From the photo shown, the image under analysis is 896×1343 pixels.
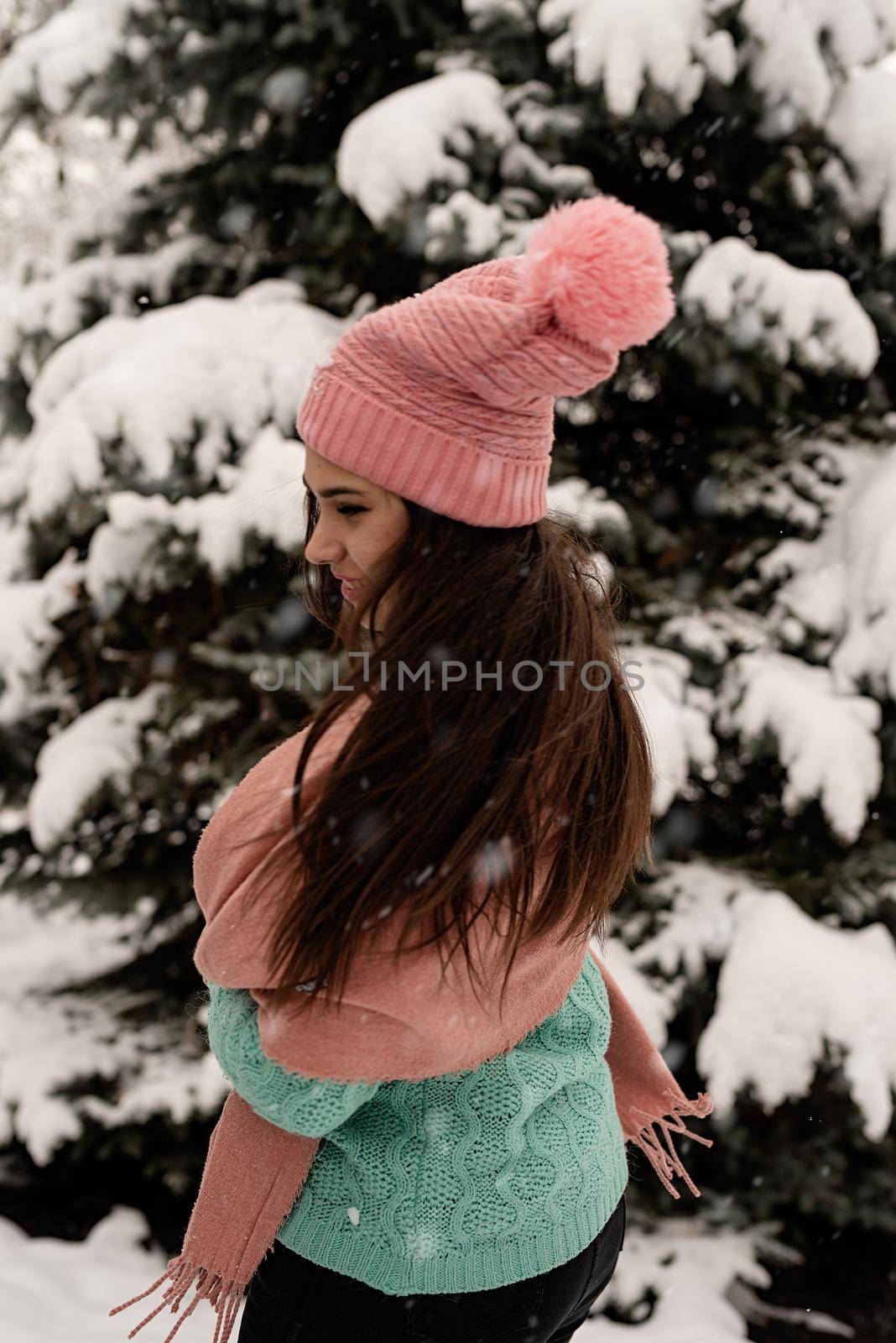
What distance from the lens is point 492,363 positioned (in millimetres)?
1035

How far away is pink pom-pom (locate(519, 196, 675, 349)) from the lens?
0.98 m

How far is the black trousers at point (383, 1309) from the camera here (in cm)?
119

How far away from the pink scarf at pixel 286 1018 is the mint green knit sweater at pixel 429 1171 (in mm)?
44

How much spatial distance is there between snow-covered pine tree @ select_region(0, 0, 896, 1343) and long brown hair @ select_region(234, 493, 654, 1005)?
4.94ft

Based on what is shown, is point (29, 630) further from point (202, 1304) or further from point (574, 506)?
point (202, 1304)

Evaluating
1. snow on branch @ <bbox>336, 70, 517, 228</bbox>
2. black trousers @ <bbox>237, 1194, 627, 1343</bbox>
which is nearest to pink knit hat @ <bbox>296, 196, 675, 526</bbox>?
black trousers @ <bbox>237, 1194, 627, 1343</bbox>

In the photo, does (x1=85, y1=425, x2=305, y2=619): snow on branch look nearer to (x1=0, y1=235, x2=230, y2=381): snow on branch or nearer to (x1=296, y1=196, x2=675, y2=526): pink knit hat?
(x1=0, y1=235, x2=230, y2=381): snow on branch

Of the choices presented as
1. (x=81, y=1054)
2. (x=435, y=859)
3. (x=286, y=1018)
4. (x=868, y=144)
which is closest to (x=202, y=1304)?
(x=81, y=1054)

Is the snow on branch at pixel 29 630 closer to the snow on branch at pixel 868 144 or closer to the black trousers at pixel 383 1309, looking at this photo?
the black trousers at pixel 383 1309

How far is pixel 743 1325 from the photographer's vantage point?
2959mm

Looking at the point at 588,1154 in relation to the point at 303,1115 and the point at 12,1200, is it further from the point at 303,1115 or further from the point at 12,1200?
the point at 12,1200

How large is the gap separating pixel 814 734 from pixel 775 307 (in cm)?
122

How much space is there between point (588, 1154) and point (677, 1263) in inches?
89.8

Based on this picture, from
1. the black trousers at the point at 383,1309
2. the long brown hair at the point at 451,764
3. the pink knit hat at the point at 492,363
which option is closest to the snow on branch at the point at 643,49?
the pink knit hat at the point at 492,363
